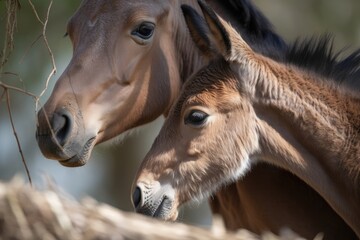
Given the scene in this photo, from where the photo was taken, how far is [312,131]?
22.6 ft

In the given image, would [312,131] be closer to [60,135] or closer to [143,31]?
[143,31]

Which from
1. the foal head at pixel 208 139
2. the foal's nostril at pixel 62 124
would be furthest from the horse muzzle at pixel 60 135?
the foal head at pixel 208 139

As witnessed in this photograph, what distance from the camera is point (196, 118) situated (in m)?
7.08

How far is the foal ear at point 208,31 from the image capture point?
704cm

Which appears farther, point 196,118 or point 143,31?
point 143,31

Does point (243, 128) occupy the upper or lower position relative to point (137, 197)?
upper

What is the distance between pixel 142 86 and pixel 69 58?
11345mm

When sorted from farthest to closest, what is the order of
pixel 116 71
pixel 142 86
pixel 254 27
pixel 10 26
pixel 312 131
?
pixel 254 27
pixel 142 86
pixel 116 71
pixel 312 131
pixel 10 26

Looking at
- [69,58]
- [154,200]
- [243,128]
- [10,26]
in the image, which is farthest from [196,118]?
[69,58]

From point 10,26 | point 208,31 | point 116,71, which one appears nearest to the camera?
point 10,26

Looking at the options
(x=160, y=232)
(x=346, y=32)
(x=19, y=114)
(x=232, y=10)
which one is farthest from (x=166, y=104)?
(x=19, y=114)

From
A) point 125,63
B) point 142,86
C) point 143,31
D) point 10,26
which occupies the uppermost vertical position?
point 10,26

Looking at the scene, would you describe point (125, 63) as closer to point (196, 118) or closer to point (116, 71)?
point (116, 71)

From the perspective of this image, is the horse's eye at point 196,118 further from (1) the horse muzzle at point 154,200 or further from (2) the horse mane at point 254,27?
(2) the horse mane at point 254,27
